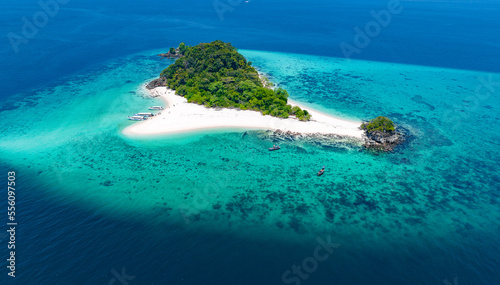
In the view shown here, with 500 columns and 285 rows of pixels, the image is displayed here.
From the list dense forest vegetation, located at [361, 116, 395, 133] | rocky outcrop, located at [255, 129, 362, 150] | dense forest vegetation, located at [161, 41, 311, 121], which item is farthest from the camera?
dense forest vegetation, located at [161, 41, 311, 121]

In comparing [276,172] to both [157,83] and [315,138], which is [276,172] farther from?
[157,83]

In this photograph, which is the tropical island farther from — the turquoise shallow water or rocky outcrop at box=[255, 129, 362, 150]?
the turquoise shallow water

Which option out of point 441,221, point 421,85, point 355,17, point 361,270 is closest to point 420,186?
point 441,221
